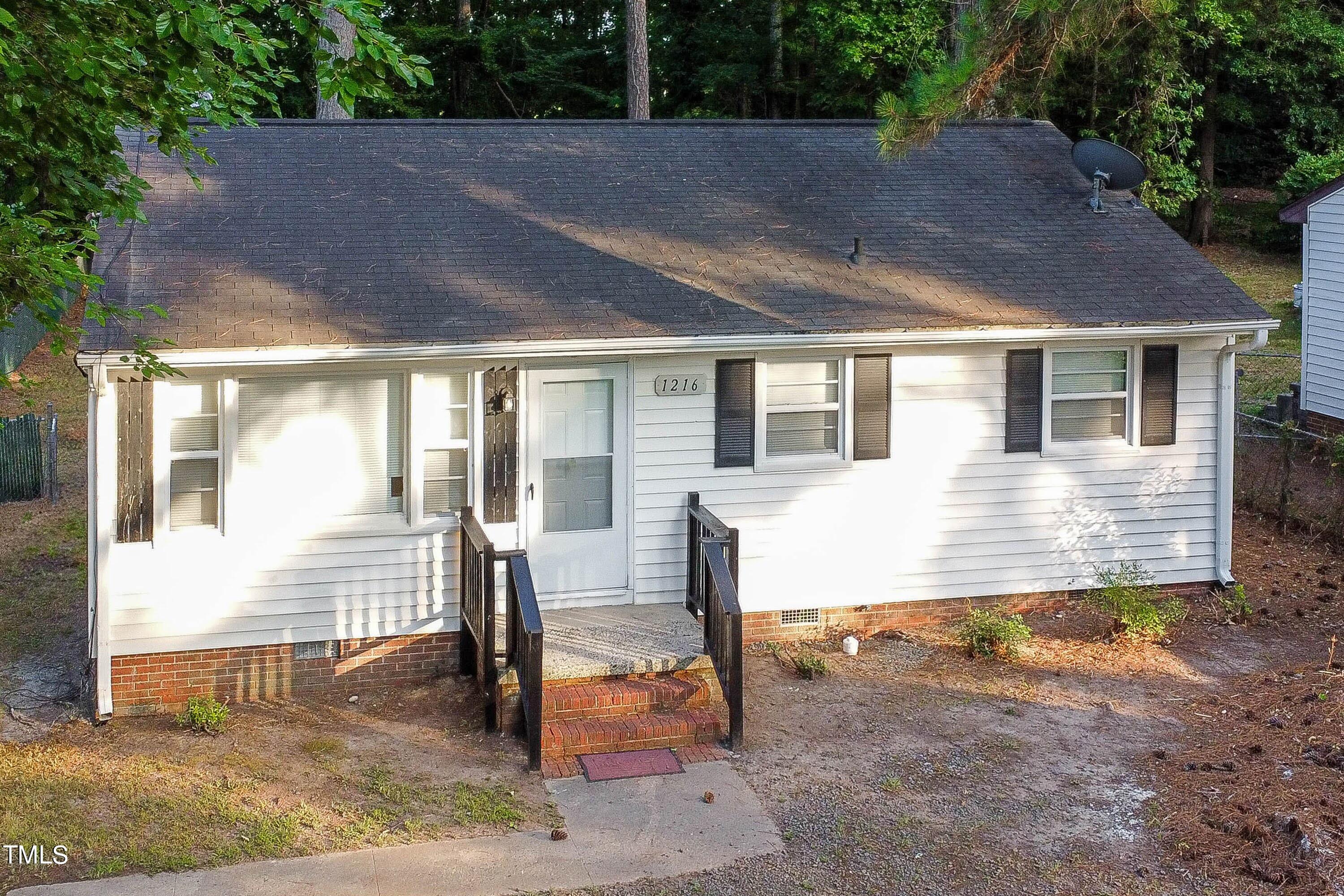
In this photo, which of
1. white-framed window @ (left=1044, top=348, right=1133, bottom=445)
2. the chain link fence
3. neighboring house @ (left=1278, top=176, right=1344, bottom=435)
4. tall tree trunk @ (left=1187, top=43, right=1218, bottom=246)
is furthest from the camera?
tall tree trunk @ (left=1187, top=43, right=1218, bottom=246)

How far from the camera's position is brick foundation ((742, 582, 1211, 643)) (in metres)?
10.4

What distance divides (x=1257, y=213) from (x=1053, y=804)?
1199 inches

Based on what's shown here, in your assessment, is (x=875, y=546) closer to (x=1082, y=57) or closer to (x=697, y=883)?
(x=697, y=883)

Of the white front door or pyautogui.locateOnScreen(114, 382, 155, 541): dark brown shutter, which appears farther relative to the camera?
the white front door

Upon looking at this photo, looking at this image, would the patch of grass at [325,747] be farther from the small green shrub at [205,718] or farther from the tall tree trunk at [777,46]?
the tall tree trunk at [777,46]

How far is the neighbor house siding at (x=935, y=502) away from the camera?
33.0ft

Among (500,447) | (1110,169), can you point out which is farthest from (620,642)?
(1110,169)

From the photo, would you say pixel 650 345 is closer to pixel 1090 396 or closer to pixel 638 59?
pixel 1090 396

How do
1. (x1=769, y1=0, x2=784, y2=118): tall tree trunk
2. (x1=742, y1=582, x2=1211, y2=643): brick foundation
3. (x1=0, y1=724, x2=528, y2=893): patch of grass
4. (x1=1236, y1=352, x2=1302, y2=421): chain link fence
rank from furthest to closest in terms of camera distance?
(x1=769, y1=0, x2=784, y2=118): tall tree trunk, (x1=1236, y1=352, x2=1302, y2=421): chain link fence, (x1=742, y1=582, x2=1211, y2=643): brick foundation, (x1=0, y1=724, x2=528, y2=893): patch of grass

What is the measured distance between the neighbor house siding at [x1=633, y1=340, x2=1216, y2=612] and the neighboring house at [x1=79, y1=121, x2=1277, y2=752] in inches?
1.0

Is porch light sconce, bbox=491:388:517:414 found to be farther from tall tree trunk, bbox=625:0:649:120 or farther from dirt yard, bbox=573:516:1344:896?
tall tree trunk, bbox=625:0:649:120

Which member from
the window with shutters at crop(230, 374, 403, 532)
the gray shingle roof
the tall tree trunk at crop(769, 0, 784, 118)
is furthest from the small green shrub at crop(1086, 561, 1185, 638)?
the tall tree trunk at crop(769, 0, 784, 118)

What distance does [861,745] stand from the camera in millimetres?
8578

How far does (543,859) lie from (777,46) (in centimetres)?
2475
